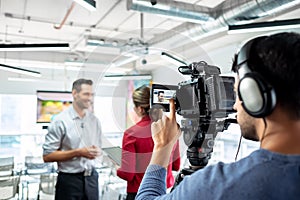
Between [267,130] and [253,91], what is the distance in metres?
0.09

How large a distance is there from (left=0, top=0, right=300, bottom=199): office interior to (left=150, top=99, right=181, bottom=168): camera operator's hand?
0.24 ft

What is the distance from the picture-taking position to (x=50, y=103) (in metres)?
6.33

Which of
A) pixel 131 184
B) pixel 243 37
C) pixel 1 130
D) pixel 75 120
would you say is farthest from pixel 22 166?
pixel 243 37

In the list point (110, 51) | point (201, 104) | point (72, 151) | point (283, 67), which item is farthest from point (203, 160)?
point (110, 51)

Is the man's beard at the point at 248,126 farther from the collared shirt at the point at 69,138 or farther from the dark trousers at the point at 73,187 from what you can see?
the dark trousers at the point at 73,187

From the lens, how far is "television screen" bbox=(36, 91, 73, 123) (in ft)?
20.4

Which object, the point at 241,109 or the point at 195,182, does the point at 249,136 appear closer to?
the point at 241,109

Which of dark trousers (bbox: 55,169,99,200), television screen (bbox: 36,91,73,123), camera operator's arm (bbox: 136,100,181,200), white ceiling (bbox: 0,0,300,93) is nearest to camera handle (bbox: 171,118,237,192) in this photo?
camera operator's arm (bbox: 136,100,181,200)

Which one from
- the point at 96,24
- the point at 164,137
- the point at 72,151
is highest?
the point at 96,24

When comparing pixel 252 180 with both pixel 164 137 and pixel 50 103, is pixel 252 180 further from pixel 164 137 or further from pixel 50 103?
pixel 50 103

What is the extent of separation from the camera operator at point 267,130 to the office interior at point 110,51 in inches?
13.7

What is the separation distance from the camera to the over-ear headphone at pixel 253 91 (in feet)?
1.73

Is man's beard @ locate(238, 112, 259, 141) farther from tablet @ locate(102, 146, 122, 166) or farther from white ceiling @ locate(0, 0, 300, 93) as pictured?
white ceiling @ locate(0, 0, 300, 93)

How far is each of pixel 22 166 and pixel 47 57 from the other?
2475 millimetres
